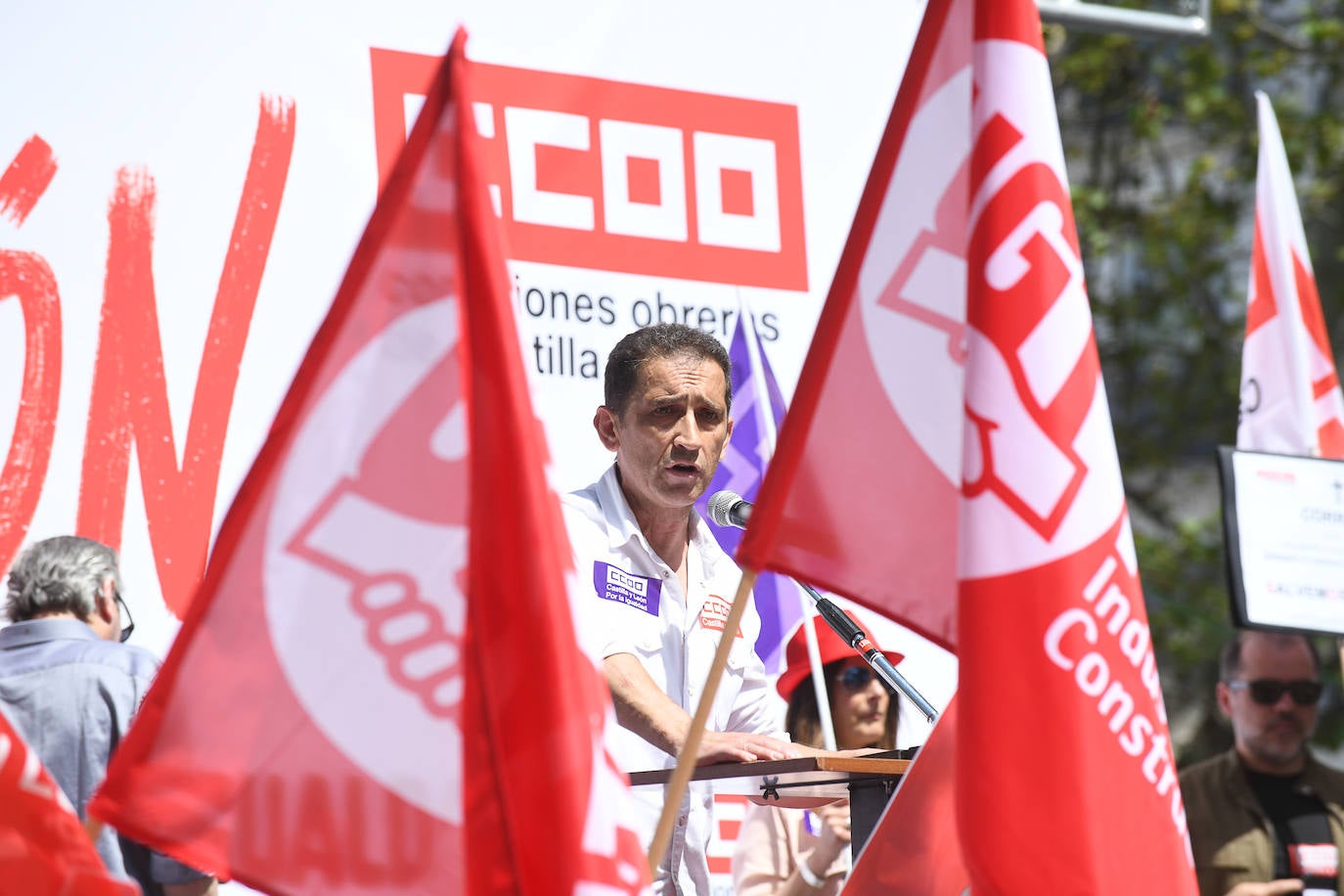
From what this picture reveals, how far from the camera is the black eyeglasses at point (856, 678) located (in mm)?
5434

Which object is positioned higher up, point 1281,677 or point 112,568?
point 112,568

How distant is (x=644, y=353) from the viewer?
4273 millimetres

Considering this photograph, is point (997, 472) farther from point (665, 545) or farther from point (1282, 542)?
point (1282, 542)

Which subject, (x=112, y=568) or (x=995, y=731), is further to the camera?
(x=112, y=568)

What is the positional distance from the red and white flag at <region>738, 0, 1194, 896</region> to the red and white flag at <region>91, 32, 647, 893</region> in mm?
652

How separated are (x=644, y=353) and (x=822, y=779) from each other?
1130 mm

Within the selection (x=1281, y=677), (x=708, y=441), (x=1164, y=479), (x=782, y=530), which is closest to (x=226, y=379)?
(x=708, y=441)

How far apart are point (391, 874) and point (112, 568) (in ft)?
5.84

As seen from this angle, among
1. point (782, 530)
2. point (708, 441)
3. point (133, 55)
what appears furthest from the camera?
point (133, 55)

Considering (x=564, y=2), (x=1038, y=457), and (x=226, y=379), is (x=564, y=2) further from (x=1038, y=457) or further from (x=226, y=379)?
(x=1038, y=457)

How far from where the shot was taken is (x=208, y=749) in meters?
2.77

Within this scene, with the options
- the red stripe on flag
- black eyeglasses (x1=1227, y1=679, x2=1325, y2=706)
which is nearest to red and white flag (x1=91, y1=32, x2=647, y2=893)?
the red stripe on flag

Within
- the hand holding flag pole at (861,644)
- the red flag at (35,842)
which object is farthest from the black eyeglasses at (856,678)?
the red flag at (35,842)

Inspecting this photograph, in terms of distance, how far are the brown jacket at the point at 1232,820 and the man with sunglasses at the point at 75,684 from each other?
2.91 m
